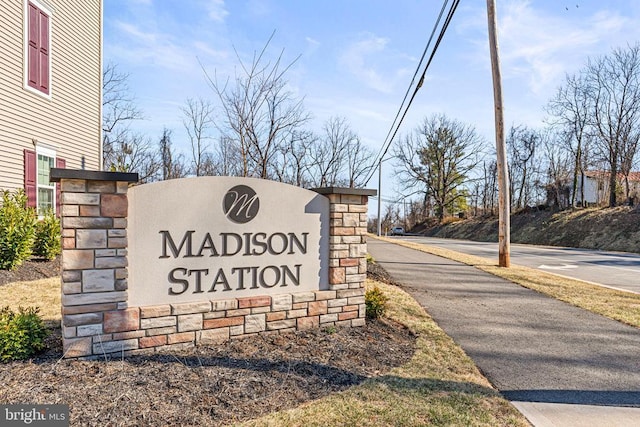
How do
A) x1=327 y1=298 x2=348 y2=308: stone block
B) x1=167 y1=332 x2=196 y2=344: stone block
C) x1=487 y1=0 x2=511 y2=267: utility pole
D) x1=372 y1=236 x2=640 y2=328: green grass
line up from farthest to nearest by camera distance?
x1=487 y1=0 x2=511 y2=267: utility pole → x1=372 y1=236 x2=640 y2=328: green grass → x1=327 y1=298 x2=348 y2=308: stone block → x1=167 y1=332 x2=196 y2=344: stone block

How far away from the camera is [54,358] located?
3344 millimetres

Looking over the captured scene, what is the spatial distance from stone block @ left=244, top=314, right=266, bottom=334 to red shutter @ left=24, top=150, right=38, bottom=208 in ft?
24.5

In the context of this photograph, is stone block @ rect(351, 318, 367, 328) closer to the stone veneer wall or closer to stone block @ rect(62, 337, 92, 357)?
the stone veneer wall

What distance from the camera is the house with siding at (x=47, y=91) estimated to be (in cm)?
842

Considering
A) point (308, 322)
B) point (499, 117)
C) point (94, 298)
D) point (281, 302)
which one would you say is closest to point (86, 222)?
point (94, 298)

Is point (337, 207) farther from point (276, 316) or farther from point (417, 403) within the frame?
point (417, 403)

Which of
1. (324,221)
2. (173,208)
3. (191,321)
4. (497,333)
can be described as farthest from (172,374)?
(497,333)

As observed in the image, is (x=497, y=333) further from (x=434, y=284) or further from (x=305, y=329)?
(x=434, y=284)

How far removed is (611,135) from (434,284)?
26.0m

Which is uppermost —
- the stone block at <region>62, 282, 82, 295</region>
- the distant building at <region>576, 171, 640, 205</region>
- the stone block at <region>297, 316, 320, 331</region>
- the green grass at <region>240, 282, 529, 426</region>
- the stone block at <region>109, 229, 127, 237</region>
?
the distant building at <region>576, 171, 640, 205</region>

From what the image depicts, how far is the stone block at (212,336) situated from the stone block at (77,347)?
0.91 meters

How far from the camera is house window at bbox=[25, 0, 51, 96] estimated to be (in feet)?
29.1

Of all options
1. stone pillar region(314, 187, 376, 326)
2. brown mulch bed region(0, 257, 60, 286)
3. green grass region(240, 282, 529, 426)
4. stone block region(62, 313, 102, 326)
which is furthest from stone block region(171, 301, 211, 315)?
brown mulch bed region(0, 257, 60, 286)

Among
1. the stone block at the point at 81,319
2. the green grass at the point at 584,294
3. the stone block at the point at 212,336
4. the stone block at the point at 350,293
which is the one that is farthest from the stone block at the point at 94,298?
the green grass at the point at 584,294
